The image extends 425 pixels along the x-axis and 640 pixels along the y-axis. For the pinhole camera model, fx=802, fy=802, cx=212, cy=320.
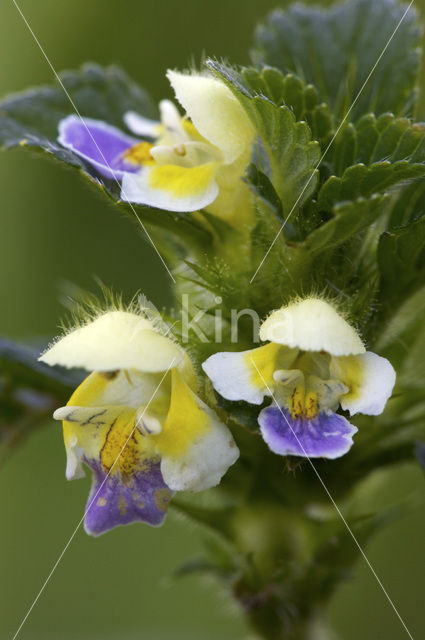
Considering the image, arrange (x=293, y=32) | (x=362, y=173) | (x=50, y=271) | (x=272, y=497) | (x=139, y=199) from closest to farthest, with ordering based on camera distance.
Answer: (x=362, y=173), (x=139, y=199), (x=272, y=497), (x=293, y=32), (x=50, y=271)

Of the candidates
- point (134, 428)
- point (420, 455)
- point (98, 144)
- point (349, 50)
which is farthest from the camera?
point (349, 50)

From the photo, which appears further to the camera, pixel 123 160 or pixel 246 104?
pixel 123 160

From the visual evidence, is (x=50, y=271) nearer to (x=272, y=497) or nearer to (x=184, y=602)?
(x=184, y=602)

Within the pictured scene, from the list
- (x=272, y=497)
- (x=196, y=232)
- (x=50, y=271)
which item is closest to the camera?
(x=196, y=232)

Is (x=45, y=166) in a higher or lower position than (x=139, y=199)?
lower

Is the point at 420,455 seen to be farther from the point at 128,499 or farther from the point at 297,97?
the point at 297,97

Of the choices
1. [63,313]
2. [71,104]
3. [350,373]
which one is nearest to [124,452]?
[350,373]

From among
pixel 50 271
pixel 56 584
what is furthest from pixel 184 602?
pixel 50 271
